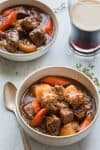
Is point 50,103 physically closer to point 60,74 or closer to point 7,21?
point 60,74

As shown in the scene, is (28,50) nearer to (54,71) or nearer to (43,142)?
(54,71)

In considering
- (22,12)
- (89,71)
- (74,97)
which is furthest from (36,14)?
(74,97)

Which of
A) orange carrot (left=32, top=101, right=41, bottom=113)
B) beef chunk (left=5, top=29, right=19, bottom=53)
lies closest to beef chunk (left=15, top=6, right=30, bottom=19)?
beef chunk (left=5, top=29, right=19, bottom=53)

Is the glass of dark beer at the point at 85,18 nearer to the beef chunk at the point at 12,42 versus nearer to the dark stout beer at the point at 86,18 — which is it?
the dark stout beer at the point at 86,18

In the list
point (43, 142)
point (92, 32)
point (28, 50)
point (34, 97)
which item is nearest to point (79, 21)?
point (92, 32)

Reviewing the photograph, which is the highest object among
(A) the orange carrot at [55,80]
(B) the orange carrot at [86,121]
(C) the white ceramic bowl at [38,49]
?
(C) the white ceramic bowl at [38,49]

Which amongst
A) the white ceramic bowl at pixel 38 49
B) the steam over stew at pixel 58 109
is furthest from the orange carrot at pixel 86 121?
the white ceramic bowl at pixel 38 49
